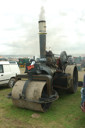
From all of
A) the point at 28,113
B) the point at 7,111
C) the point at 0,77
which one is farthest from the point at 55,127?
the point at 0,77

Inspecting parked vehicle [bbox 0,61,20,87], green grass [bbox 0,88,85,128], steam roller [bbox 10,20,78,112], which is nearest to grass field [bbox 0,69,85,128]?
green grass [bbox 0,88,85,128]

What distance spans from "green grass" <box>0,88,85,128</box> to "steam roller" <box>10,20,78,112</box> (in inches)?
7.8

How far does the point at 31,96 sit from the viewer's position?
12.2 feet

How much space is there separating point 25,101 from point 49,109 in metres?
0.77

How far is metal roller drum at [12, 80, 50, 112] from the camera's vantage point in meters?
3.68

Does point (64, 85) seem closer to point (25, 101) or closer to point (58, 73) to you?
point (58, 73)

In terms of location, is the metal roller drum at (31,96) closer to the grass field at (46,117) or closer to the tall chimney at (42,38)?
the grass field at (46,117)

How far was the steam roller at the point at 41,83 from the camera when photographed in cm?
372

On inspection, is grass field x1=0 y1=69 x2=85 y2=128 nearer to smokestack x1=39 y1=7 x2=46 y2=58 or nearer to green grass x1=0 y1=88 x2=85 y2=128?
green grass x1=0 y1=88 x2=85 y2=128

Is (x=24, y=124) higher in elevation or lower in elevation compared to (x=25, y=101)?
lower

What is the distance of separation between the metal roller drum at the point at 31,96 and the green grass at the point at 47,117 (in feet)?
0.64

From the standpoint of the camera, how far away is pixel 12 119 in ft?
11.8

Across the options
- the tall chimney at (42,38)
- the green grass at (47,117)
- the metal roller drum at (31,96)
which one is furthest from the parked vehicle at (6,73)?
the metal roller drum at (31,96)

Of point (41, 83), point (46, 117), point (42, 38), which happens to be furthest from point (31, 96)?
point (42, 38)
